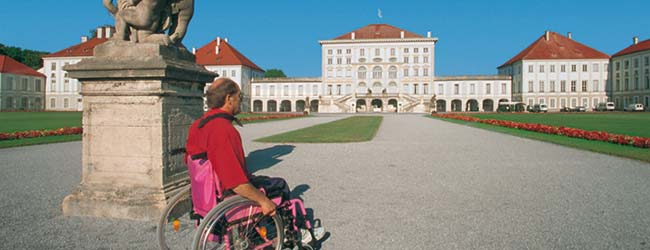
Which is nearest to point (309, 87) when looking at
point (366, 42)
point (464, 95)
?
point (366, 42)

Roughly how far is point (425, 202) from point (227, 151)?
3.07m

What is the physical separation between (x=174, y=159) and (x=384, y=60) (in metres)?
78.5

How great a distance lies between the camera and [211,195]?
2973 mm

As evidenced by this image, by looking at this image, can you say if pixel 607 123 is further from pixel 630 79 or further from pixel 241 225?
pixel 630 79

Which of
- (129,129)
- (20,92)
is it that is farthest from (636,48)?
(20,92)

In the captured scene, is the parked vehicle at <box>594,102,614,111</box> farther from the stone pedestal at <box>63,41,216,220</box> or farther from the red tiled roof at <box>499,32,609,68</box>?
the stone pedestal at <box>63,41,216,220</box>

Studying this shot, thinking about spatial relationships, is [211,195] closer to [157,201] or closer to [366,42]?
[157,201]

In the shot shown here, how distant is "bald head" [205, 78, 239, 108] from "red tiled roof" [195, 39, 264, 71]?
75.9 metres

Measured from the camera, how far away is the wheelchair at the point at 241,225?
2.86 m

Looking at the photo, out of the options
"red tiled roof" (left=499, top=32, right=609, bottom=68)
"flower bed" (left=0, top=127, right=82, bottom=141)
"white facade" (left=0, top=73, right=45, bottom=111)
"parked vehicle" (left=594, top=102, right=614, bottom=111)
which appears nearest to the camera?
"flower bed" (left=0, top=127, right=82, bottom=141)

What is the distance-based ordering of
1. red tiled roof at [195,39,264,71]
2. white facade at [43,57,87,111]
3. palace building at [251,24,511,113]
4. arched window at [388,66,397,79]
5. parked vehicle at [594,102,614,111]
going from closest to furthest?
parked vehicle at [594,102,614,111]
white facade at [43,57,87,111]
red tiled roof at [195,39,264,71]
palace building at [251,24,511,113]
arched window at [388,66,397,79]

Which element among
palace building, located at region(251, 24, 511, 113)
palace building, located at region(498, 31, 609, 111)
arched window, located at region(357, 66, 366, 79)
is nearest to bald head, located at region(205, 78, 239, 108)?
palace building, located at region(251, 24, 511, 113)

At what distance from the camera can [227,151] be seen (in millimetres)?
2816

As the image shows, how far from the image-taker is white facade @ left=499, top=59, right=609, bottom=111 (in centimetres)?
7256
